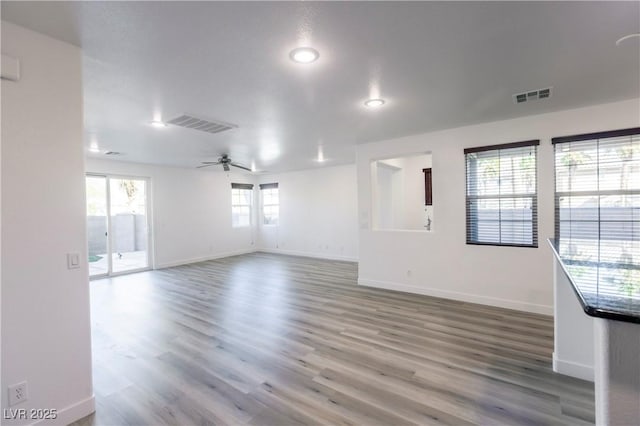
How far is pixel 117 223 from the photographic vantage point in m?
7.52

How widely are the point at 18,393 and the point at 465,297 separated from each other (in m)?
4.70

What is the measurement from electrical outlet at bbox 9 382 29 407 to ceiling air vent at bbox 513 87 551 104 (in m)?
4.64

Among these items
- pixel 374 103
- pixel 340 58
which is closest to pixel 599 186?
pixel 374 103

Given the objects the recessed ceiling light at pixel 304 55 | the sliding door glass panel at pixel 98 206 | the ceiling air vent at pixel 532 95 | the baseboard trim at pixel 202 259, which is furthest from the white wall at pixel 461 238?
the sliding door glass panel at pixel 98 206

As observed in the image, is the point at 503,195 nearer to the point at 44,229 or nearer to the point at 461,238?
the point at 461,238

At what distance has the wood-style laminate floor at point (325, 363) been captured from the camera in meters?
2.04

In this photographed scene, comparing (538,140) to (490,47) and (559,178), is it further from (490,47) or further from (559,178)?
(490,47)

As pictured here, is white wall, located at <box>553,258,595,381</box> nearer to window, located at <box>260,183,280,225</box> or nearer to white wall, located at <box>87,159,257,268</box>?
white wall, located at <box>87,159,257,268</box>

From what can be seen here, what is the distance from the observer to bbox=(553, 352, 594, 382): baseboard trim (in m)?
2.35

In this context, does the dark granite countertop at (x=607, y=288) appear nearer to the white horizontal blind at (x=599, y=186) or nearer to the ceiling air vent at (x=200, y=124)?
the white horizontal blind at (x=599, y=186)

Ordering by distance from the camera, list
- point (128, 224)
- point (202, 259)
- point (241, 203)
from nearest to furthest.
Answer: point (128, 224) → point (202, 259) → point (241, 203)

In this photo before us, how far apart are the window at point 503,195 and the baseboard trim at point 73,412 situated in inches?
177

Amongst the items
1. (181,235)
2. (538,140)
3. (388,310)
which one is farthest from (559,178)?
(181,235)

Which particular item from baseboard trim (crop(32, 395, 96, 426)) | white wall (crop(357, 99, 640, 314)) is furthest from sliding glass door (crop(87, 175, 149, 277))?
white wall (crop(357, 99, 640, 314))
